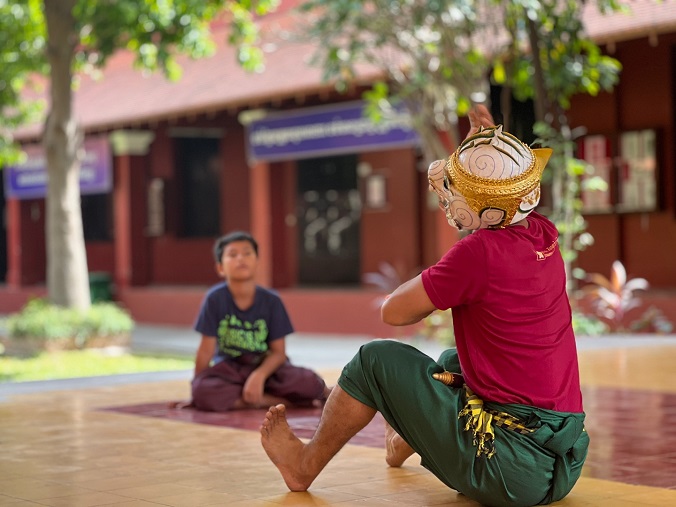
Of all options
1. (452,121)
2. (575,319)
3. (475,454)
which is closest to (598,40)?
(452,121)

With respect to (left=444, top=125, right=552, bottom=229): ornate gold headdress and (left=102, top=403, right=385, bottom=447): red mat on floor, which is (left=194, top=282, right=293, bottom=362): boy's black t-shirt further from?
(left=444, top=125, right=552, bottom=229): ornate gold headdress

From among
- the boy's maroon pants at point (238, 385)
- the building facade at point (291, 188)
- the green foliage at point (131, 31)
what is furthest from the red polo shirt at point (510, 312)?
the green foliage at point (131, 31)

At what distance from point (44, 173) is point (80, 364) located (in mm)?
9784

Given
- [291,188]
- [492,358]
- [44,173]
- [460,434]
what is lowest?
[460,434]

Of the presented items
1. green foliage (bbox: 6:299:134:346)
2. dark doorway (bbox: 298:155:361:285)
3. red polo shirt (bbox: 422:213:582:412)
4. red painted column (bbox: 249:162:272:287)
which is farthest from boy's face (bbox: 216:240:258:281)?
dark doorway (bbox: 298:155:361:285)

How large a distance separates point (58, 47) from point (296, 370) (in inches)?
349

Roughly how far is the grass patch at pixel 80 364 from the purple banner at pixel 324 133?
12.5 feet

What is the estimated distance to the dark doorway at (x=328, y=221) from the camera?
2045 cm

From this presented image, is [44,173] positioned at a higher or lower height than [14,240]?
higher

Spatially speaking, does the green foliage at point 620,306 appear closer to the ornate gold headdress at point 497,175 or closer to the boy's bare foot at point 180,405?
the boy's bare foot at point 180,405

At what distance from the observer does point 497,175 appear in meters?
4.81

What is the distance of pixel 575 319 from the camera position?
13.9 metres

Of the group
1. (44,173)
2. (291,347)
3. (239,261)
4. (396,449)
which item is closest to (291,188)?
(44,173)

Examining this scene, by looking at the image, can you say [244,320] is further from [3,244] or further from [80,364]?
[3,244]
